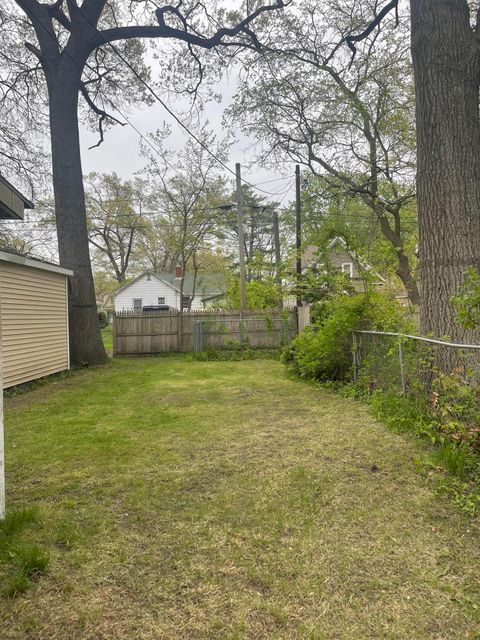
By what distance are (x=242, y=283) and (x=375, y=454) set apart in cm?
935

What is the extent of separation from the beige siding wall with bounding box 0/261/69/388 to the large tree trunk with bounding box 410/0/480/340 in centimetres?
630

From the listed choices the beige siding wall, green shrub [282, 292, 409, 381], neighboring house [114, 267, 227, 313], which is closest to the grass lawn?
green shrub [282, 292, 409, 381]

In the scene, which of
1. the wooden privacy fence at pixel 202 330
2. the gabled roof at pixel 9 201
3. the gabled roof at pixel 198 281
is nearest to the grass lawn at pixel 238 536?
the gabled roof at pixel 9 201

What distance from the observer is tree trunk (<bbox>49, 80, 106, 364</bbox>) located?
365 inches

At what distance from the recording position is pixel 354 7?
802cm

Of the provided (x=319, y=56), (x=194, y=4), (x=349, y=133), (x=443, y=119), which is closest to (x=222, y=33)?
(x=194, y=4)

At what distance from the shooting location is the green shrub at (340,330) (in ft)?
19.0

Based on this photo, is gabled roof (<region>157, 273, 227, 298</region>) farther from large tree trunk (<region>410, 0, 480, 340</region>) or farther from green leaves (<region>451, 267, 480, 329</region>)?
green leaves (<region>451, 267, 480, 329</region>)

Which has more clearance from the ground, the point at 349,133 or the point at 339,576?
the point at 349,133

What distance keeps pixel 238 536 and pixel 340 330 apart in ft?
15.2

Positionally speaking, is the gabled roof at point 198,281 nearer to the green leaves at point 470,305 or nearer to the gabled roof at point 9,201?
the gabled roof at point 9,201

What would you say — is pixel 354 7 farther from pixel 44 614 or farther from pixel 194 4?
pixel 44 614

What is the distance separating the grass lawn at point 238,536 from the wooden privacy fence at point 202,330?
787 cm

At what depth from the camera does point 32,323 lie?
7324 millimetres
